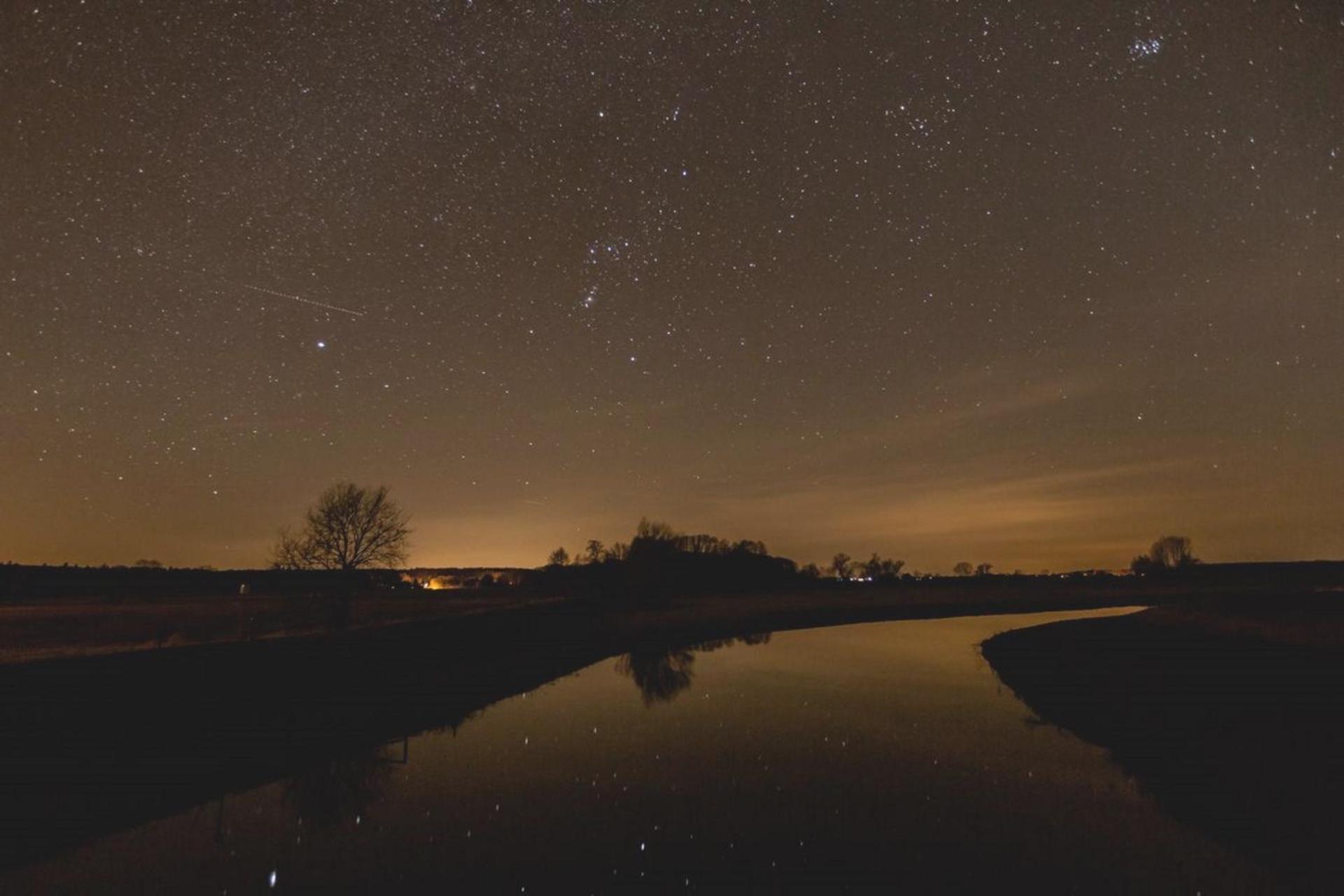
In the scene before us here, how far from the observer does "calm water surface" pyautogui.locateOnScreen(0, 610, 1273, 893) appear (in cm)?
882

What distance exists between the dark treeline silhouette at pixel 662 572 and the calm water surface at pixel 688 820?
54567 millimetres

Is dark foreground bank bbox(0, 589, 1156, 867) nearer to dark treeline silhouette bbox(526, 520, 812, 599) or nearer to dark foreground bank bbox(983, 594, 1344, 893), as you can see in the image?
dark foreground bank bbox(983, 594, 1344, 893)

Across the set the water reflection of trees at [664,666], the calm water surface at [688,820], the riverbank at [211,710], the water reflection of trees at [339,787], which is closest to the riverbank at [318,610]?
the riverbank at [211,710]

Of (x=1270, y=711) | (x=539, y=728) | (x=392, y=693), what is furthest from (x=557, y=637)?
(x=1270, y=711)

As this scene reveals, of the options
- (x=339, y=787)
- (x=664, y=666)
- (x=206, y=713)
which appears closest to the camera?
(x=339, y=787)

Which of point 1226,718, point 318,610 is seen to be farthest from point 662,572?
point 1226,718

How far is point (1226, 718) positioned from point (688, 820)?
40.5 feet

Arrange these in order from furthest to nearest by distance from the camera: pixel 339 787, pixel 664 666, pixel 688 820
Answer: pixel 664 666 → pixel 339 787 → pixel 688 820

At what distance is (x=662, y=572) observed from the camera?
87750mm

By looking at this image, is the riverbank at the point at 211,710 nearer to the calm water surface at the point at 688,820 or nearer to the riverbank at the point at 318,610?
the calm water surface at the point at 688,820

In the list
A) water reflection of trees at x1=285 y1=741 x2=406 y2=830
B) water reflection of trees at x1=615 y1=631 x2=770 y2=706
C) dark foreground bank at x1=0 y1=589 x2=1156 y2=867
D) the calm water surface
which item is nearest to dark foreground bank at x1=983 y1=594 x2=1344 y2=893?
the calm water surface

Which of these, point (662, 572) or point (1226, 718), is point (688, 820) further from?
point (662, 572)

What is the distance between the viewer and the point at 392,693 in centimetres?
2070

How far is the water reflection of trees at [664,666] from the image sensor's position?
24.7 meters
